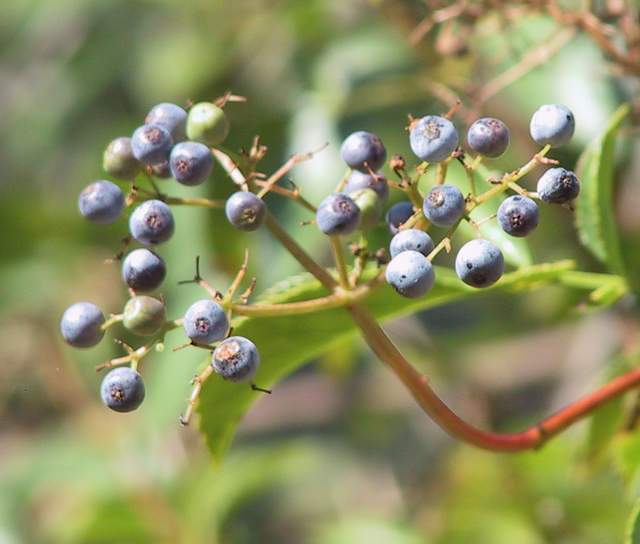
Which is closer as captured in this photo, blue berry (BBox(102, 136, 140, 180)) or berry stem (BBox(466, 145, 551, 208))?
Answer: berry stem (BBox(466, 145, 551, 208))

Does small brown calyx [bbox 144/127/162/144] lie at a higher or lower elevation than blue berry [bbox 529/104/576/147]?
higher

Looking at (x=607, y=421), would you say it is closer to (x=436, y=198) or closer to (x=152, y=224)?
(x=436, y=198)

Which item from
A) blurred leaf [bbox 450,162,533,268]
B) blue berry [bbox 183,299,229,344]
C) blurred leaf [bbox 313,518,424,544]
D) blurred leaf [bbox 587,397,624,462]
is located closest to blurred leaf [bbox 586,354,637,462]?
blurred leaf [bbox 587,397,624,462]

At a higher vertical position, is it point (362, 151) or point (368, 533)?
point (362, 151)

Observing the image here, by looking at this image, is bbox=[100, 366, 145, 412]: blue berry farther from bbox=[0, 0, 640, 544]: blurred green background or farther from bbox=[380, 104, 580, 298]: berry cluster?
bbox=[0, 0, 640, 544]: blurred green background

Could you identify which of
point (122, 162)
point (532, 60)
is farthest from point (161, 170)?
point (532, 60)

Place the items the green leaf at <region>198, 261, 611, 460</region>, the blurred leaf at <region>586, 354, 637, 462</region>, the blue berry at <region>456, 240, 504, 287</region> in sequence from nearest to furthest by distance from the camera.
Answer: the blue berry at <region>456, 240, 504, 287</region> < the green leaf at <region>198, 261, 611, 460</region> < the blurred leaf at <region>586, 354, 637, 462</region>

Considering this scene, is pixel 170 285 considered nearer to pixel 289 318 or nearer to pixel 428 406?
pixel 289 318
